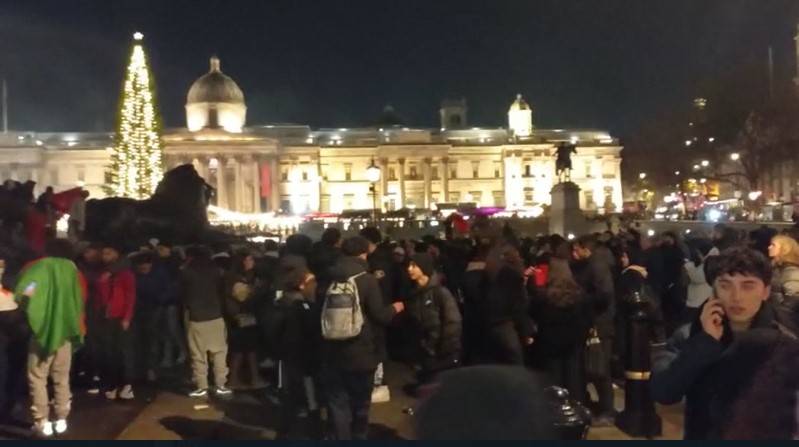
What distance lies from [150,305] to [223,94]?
10634 centimetres

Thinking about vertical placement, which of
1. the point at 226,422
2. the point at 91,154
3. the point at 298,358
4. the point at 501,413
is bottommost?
the point at 226,422

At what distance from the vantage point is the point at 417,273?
10.9 meters

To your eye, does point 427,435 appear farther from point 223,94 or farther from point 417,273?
point 223,94

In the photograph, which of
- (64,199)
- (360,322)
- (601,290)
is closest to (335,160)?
(64,199)

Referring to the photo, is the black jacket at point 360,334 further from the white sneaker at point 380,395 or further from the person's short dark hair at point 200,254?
the person's short dark hair at point 200,254

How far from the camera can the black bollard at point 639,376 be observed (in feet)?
32.7

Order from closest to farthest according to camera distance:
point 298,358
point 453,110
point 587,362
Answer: point 298,358
point 587,362
point 453,110

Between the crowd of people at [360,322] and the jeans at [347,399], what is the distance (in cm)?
1

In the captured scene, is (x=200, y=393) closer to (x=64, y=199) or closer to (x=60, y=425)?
(x=60, y=425)

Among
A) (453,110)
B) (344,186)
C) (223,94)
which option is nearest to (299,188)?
(344,186)

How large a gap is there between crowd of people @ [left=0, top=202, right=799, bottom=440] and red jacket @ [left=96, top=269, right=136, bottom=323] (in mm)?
19

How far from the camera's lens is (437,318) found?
36.3 feet

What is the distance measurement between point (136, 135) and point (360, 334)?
46.3 meters

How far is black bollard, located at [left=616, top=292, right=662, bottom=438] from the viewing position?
32.7ft
